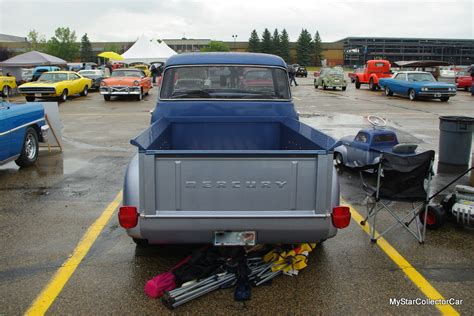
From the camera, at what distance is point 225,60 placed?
5.94 m

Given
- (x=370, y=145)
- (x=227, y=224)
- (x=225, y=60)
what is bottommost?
(x=227, y=224)

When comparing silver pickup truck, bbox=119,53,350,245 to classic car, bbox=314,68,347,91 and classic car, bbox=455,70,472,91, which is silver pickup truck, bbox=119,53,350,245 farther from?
classic car, bbox=455,70,472,91

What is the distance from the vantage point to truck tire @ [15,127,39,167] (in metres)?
8.16

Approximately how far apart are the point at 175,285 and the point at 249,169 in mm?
1187

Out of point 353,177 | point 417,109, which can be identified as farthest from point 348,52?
point 353,177

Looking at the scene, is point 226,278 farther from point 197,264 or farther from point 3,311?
point 3,311

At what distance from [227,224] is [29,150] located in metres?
6.17

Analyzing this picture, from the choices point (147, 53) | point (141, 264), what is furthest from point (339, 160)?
point (147, 53)

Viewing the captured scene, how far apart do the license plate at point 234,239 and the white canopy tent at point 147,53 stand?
121 feet

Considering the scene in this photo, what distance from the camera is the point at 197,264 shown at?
390 cm

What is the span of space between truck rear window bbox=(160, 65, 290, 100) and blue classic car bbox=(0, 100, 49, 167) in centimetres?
317

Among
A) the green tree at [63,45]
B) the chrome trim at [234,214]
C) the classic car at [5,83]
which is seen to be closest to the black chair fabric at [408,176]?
the chrome trim at [234,214]

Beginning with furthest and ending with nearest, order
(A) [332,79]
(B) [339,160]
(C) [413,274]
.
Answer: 1. (A) [332,79]
2. (B) [339,160]
3. (C) [413,274]

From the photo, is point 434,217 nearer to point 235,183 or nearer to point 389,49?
point 235,183
